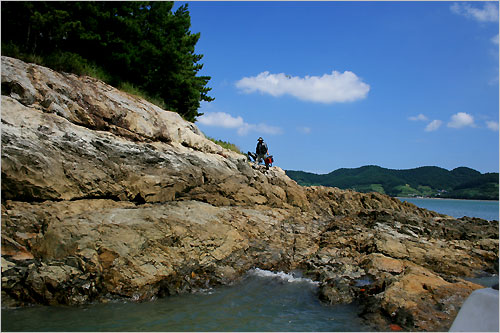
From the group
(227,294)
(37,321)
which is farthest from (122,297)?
(227,294)

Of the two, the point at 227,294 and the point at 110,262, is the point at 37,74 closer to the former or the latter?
the point at 110,262

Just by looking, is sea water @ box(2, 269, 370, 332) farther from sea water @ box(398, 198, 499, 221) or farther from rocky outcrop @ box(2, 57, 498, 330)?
sea water @ box(398, 198, 499, 221)

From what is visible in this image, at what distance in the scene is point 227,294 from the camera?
400 inches

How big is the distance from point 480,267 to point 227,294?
1024cm

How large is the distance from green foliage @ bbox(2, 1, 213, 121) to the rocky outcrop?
4750 mm

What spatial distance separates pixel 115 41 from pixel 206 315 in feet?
65.0

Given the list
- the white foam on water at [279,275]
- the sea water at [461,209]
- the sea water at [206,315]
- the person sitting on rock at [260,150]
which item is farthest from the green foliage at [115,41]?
the sea water at [461,209]

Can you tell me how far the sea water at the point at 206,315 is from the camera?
25.4 feet

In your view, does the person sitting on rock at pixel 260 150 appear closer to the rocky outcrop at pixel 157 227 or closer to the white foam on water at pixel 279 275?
the rocky outcrop at pixel 157 227

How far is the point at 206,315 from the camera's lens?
8.50 m

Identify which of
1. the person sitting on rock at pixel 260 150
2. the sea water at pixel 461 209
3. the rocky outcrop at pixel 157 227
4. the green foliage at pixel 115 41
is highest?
the green foliage at pixel 115 41

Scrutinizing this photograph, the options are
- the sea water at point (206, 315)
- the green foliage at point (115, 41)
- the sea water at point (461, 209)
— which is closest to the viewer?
the sea water at point (206, 315)

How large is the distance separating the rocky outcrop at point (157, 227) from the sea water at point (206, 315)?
52 centimetres

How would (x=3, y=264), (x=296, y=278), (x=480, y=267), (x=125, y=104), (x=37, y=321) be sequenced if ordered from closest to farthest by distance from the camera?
(x=37, y=321) → (x=3, y=264) → (x=296, y=278) → (x=480, y=267) → (x=125, y=104)
